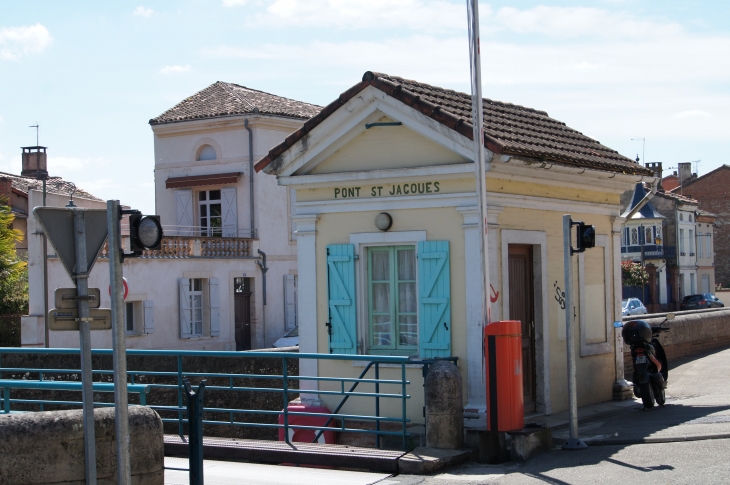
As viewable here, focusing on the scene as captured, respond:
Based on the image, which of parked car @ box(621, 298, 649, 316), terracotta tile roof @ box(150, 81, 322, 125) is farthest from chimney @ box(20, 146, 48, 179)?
parked car @ box(621, 298, 649, 316)

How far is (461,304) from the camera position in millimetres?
11742

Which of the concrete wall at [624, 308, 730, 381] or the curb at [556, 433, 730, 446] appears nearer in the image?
the curb at [556, 433, 730, 446]

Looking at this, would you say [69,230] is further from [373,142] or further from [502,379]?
[373,142]

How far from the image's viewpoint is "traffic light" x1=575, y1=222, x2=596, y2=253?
34.4 ft

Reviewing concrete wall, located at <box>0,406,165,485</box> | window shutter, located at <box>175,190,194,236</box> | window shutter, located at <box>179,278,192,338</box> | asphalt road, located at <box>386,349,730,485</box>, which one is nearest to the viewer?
concrete wall, located at <box>0,406,165,485</box>

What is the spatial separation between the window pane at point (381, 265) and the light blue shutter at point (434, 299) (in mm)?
594

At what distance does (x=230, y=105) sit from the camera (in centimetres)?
3722

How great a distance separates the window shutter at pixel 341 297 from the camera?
12.5 meters

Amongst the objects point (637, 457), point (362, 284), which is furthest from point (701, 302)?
point (637, 457)

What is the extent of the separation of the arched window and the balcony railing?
12.5 feet

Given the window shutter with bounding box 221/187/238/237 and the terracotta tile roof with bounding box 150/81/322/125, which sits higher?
the terracotta tile roof with bounding box 150/81/322/125

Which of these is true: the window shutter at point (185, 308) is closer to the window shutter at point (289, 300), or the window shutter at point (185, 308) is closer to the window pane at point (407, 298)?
the window shutter at point (289, 300)

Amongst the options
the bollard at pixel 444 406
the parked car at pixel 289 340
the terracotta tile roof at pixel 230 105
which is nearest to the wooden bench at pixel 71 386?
the bollard at pixel 444 406

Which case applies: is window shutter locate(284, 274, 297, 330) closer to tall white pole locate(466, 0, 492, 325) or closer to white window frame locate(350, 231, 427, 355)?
white window frame locate(350, 231, 427, 355)
